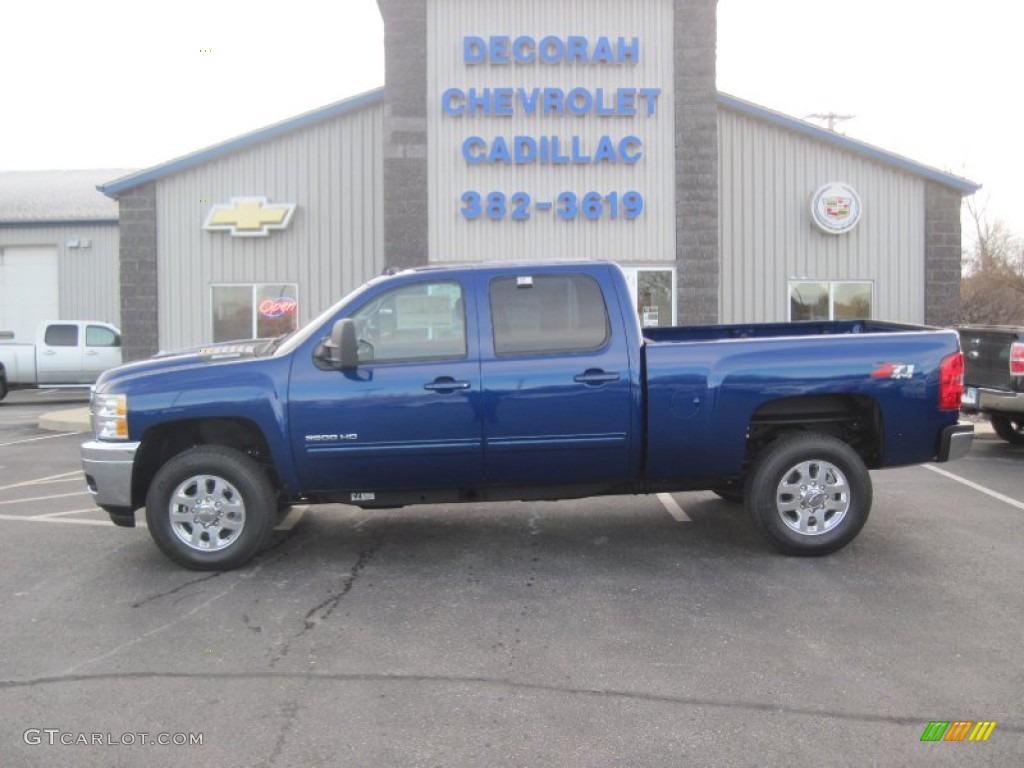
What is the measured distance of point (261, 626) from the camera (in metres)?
5.26

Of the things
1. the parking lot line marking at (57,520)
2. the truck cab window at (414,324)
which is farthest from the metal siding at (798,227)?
the parking lot line marking at (57,520)

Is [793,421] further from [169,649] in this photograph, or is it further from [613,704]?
[169,649]

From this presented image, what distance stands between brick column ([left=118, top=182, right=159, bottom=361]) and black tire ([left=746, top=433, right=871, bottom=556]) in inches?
532

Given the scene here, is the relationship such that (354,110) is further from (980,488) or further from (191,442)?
(980,488)

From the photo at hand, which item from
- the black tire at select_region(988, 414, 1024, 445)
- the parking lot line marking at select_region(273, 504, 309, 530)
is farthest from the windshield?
the black tire at select_region(988, 414, 1024, 445)

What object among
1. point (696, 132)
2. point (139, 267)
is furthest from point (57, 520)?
point (696, 132)

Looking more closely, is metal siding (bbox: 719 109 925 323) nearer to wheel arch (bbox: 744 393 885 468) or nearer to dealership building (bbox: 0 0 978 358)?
dealership building (bbox: 0 0 978 358)

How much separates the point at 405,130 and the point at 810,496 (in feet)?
37.3

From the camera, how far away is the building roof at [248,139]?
55.2 ft

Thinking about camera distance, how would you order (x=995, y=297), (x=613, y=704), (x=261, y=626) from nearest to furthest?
(x=613, y=704) < (x=261, y=626) < (x=995, y=297)

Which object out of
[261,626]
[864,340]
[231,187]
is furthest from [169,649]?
[231,187]

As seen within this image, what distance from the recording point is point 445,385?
6.19 m

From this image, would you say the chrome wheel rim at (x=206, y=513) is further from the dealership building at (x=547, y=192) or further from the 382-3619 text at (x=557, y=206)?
the 382-3619 text at (x=557, y=206)

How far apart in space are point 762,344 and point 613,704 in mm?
2990
